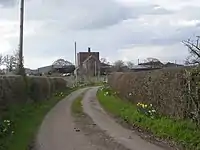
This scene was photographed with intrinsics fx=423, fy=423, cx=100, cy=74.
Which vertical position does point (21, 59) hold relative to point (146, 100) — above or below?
above

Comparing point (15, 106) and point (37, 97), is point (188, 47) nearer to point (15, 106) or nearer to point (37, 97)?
point (15, 106)

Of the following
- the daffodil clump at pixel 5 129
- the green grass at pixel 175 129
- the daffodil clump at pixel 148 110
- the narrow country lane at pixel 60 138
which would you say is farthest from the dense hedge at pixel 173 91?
the daffodil clump at pixel 5 129

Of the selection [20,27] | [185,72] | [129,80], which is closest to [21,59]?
[20,27]

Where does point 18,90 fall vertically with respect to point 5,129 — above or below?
above

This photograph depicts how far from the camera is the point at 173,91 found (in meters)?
16.0

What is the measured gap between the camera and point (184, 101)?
1477 cm

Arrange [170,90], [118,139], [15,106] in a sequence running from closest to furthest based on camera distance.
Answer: [118,139] < [170,90] < [15,106]

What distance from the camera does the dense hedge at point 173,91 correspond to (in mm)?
13828

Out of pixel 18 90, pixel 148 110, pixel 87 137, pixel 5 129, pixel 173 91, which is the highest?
pixel 173 91

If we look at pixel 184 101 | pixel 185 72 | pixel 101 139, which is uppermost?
pixel 185 72

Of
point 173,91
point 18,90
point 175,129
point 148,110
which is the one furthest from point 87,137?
point 18,90

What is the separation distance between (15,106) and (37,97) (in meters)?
10.2

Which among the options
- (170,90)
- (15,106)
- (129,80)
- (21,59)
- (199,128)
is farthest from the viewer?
(21,59)

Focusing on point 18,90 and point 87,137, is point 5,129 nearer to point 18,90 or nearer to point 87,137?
point 87,137
